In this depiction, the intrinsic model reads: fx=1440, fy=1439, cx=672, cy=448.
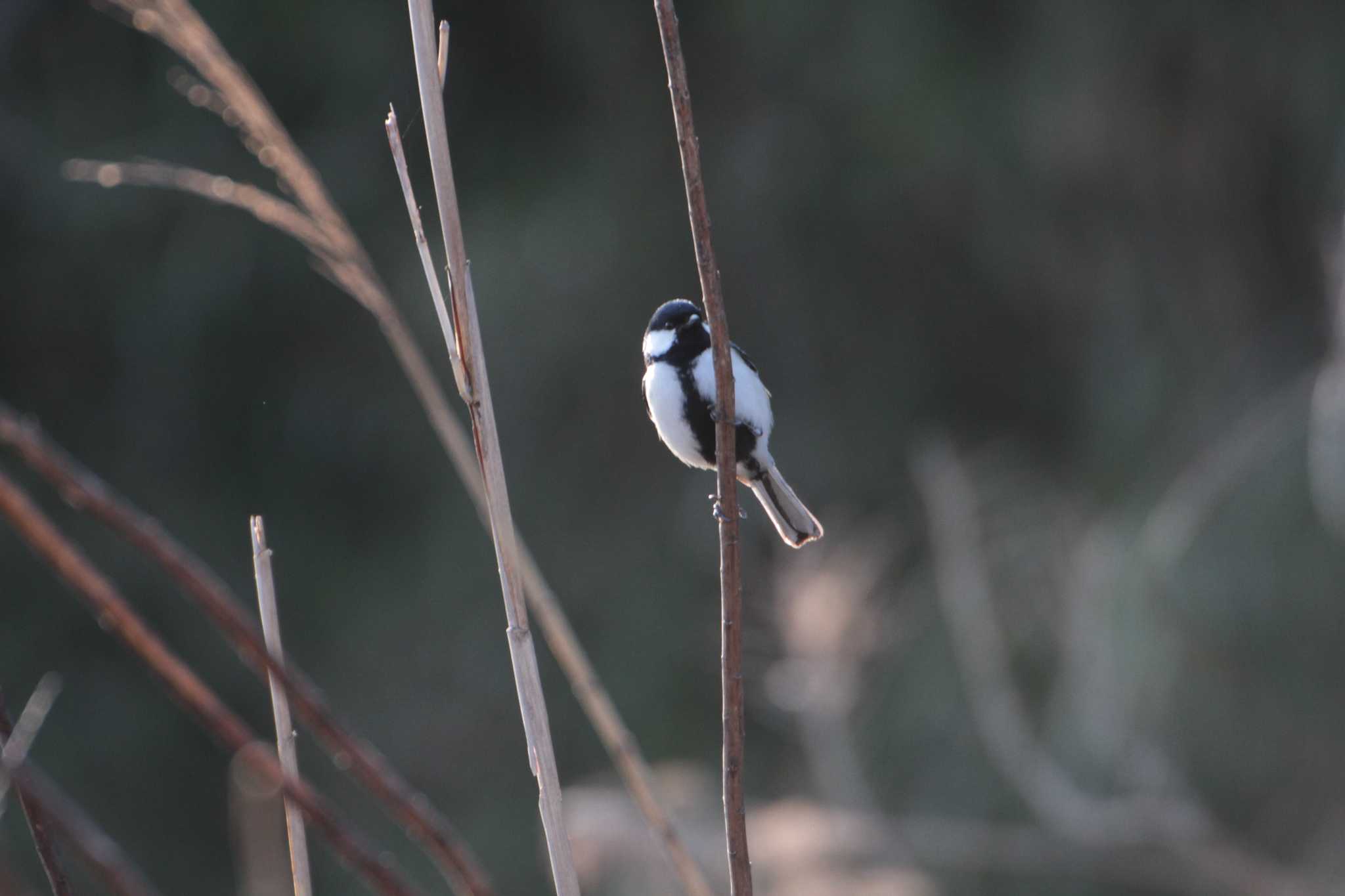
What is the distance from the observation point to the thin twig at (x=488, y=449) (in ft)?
3.00

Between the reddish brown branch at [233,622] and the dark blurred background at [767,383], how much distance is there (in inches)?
150

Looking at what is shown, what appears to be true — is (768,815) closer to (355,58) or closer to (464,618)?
(464,618)

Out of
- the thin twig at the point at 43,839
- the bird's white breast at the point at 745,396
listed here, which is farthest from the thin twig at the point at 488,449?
the bird's white breast at the point at 745,396

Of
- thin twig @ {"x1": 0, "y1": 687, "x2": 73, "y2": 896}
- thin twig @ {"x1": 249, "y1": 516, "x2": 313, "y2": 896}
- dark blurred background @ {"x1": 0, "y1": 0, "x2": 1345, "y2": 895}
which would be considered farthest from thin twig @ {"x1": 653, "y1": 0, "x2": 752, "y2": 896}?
dark blurred background @ {"x1": 0, "y1": 0, "x2": 1345, "y2": 895}

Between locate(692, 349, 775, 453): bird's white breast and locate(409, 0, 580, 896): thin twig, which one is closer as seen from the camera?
locate(409, 0, 580, 896): thin twig

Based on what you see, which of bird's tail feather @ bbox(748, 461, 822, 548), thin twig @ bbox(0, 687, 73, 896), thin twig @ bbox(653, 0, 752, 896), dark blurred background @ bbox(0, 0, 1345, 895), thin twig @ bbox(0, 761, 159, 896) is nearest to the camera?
thin twig @ bbox(0, 761, 159, 896)

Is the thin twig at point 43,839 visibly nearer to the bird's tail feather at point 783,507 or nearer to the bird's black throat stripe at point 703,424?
the bird's tail feather at point 783,507

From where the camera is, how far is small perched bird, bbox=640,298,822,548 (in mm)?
1939

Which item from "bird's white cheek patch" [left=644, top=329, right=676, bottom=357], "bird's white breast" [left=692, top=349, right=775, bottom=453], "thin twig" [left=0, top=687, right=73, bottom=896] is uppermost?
"bird's white cheek patch" [left=644, top=329, right=676, bottom=357]

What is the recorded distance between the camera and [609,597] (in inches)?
245

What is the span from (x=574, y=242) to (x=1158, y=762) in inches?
121

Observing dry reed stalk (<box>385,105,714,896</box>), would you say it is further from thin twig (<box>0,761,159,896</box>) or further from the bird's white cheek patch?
the bird's white cheek patch

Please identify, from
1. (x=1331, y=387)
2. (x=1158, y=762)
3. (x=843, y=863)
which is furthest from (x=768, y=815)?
(x=1331, y=387)

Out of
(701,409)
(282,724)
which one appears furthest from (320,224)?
(701,409)
